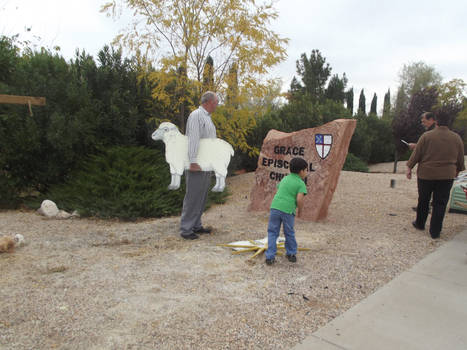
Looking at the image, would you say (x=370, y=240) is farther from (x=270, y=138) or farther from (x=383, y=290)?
(x=270, y=138)

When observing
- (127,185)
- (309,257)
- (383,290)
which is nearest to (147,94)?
(127,185)

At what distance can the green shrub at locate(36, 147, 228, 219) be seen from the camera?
6.07 m

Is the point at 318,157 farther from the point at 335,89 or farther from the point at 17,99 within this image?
the point at 335,89

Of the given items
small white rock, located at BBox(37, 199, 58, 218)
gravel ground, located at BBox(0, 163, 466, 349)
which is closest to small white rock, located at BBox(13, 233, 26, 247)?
gravel ground, located at BBox(0, 163, 466, 349)

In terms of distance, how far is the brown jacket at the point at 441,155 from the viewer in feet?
15.7

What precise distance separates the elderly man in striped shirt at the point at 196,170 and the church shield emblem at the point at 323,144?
201 centimetres

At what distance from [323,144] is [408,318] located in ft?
11.4

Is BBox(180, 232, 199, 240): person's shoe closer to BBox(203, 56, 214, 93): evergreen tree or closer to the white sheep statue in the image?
the white sheep statue

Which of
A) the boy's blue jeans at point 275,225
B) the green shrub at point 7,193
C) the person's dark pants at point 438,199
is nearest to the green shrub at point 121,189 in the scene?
the green shrub at point 7,193

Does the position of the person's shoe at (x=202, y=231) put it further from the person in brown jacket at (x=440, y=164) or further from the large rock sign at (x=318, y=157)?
the person in brown jacket at (x=440, y=164)

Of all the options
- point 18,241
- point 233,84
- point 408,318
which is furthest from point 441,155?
point 18,241

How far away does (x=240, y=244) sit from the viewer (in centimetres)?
430

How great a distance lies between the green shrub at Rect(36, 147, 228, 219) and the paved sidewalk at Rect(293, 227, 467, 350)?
162 inches

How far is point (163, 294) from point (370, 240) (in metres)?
2.97
